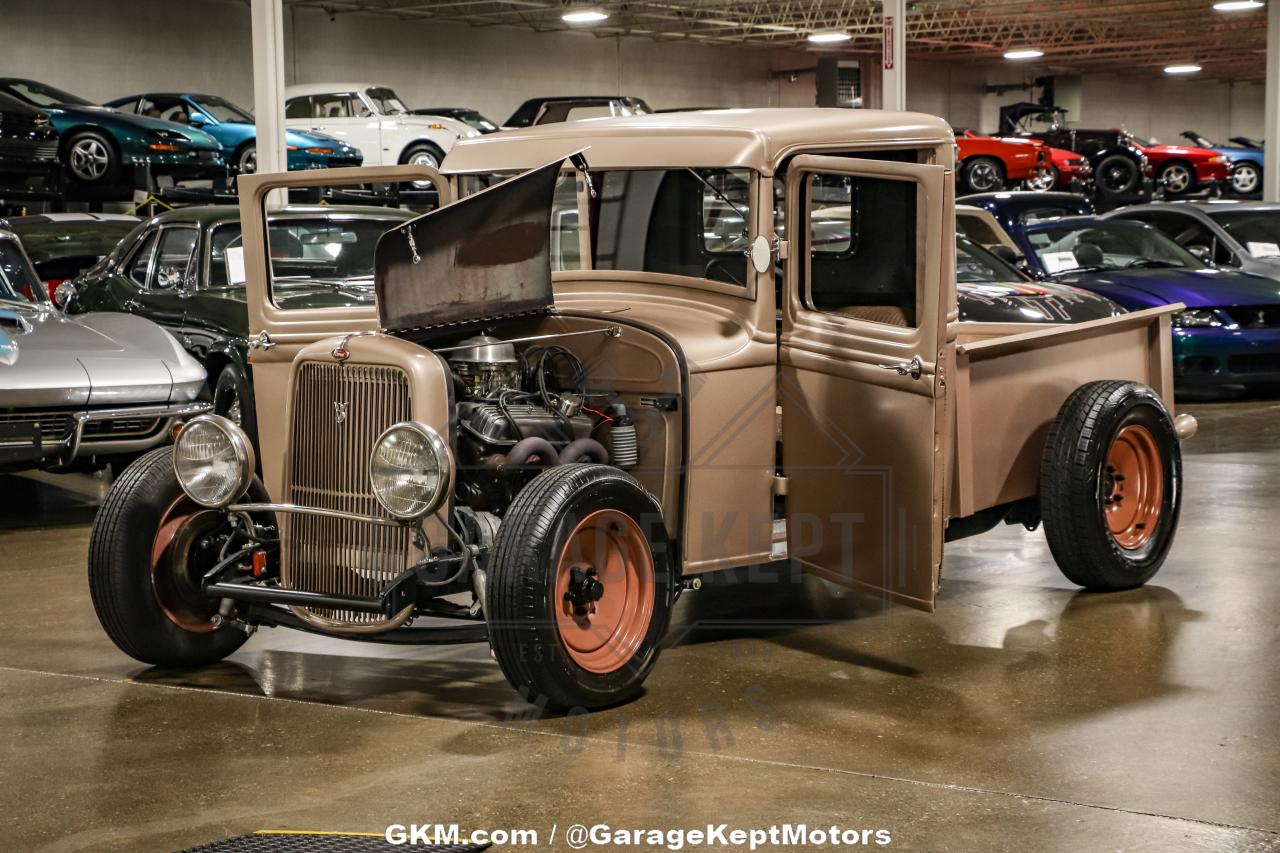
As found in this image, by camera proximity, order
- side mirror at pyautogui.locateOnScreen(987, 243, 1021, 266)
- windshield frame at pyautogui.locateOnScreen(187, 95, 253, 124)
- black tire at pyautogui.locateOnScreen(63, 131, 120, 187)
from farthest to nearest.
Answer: windshield frame at pyautogui.locateOnScreen(187, 95, 253, 124), black tire at pyautogui.locateOnScreen(63, 131, 120, 187), side mirror at pyautogui.locateOnScreen(987, 243, 1021, 266)

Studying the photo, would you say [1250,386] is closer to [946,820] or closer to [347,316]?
[347,316]

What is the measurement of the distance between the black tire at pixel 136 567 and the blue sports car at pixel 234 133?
13.5 metres

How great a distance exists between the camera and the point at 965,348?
17.9 ft

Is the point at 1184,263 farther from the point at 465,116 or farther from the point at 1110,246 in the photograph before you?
the point at 465,116

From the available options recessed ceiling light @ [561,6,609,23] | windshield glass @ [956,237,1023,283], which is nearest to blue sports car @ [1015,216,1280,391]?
windshield glass @ [956,237,1023,283]

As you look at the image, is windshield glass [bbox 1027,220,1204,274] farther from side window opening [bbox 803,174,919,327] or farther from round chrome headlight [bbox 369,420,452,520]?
round chrome headlight [bbox 369,420,452,520]

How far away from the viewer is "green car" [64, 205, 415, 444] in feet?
30.4

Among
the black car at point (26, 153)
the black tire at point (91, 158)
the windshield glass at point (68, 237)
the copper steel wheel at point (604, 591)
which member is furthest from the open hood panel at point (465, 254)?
the black tire at point (91, 158)

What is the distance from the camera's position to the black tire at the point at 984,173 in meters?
25.0

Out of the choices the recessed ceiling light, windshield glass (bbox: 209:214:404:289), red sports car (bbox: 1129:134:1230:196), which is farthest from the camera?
red sports car (bbox: 1129:134:1230:196)

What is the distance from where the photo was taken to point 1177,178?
2736 centimetres

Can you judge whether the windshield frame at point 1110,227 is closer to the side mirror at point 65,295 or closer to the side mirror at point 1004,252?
the side mirror at point 1004,252

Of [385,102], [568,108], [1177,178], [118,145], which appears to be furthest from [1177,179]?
[118,145]

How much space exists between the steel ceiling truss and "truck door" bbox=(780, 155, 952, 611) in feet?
71.3
